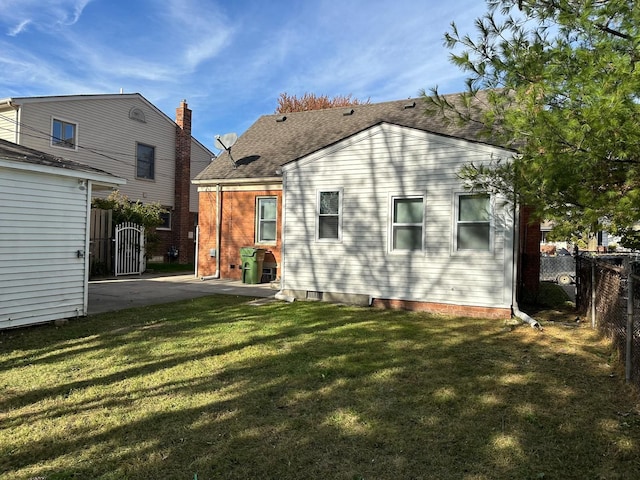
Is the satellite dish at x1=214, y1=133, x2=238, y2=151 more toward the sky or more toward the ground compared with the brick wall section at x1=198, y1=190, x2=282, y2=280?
more toward the sky

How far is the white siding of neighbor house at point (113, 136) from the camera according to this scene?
55.2ft

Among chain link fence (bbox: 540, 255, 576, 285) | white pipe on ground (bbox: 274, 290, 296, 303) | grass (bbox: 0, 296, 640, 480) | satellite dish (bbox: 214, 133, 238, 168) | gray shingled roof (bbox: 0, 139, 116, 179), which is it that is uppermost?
satellite dish (bbox: 214, 133, 238, 168)

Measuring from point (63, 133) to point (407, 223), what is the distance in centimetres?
1554

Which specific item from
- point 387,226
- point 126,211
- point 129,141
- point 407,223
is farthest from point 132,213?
point 407,223

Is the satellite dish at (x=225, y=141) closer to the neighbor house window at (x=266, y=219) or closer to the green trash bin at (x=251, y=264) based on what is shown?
the neighbor house window at (x=266, y=219)

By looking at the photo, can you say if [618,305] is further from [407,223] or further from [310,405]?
[310,405]

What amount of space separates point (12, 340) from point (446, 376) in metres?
6.39

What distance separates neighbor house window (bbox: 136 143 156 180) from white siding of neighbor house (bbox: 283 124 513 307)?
1300cm

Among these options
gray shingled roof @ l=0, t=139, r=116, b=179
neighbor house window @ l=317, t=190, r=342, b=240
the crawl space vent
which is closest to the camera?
gray shingled roof @ l=0, t=139, r=116, b=179

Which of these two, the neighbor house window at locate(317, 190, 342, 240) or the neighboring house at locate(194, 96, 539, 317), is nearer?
the neighboring house at locate(194, 96, 539, 317)

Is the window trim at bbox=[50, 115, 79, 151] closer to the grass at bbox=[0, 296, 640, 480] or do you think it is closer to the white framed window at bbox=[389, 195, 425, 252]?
the grass at bbox=[0, 296, 640, 480]

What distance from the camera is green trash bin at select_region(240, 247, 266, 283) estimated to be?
548 inches

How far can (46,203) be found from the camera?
7.44 m

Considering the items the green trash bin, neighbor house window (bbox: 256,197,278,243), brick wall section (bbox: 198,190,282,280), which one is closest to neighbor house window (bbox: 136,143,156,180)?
brick wall section (bbox: 198,190,282,280)
